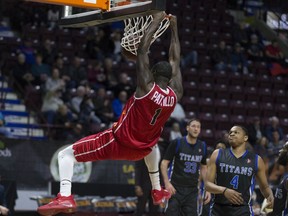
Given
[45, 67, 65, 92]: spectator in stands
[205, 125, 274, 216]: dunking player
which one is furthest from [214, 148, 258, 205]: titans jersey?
[45, 67, 65, 92]: spectator in stands

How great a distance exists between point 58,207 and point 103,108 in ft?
34.8

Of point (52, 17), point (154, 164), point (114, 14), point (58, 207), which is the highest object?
point (52, 17)

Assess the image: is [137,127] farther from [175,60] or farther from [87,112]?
[87,112]

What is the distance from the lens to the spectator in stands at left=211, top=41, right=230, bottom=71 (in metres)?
→ 23.7

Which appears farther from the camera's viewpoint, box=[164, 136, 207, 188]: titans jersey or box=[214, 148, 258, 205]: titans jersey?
box=[164, 136, 207, 188]: titans jersey

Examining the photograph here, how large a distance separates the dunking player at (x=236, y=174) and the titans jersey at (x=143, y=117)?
204cm

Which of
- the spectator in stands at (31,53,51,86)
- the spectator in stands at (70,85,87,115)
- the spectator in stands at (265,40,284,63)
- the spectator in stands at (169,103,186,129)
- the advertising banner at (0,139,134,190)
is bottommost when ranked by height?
the advertising banner at (0,139,134,190)

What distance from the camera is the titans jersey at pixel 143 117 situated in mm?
8727

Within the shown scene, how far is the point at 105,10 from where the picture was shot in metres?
9.47

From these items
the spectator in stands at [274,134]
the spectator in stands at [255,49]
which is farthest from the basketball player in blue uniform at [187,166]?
the spectator in stands at [255,49]

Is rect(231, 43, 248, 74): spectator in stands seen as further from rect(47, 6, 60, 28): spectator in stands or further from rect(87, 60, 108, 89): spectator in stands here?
rect(47, 6, 60, 28): spectator in stands

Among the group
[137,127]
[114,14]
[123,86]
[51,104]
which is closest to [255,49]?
[123,86]

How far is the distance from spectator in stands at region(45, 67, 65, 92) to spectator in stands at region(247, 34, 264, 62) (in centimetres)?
809

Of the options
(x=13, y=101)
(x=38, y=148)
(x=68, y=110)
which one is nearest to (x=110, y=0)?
(x=38, y=148)
